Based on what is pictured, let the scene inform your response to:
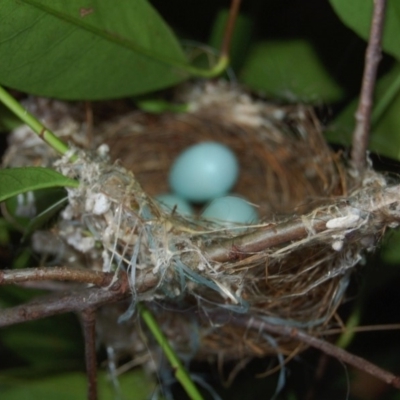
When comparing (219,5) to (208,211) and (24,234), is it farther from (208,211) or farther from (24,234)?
(24,234)

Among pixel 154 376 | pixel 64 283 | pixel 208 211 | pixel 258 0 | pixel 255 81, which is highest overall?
pixel 258 0

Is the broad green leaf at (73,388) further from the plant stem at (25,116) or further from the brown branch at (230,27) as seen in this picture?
the brown branch at (230,27)

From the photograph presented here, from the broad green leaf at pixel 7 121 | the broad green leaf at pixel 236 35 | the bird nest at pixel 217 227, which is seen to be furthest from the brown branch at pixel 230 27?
the broad green leaf at pixel 7 121

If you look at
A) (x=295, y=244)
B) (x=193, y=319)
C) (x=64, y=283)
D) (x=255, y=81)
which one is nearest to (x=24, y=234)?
(x=64, y=283)

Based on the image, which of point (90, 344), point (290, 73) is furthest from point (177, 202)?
point (90, 344)

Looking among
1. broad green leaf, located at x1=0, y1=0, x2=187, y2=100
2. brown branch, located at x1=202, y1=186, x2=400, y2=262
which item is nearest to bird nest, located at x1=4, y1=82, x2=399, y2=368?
brown branch, located at x1=202, y1=186, x2=400, y2=262

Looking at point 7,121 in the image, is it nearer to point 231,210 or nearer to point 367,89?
point 231,210

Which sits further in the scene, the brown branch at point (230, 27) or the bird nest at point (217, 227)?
the brown branch at point (230, 27)
